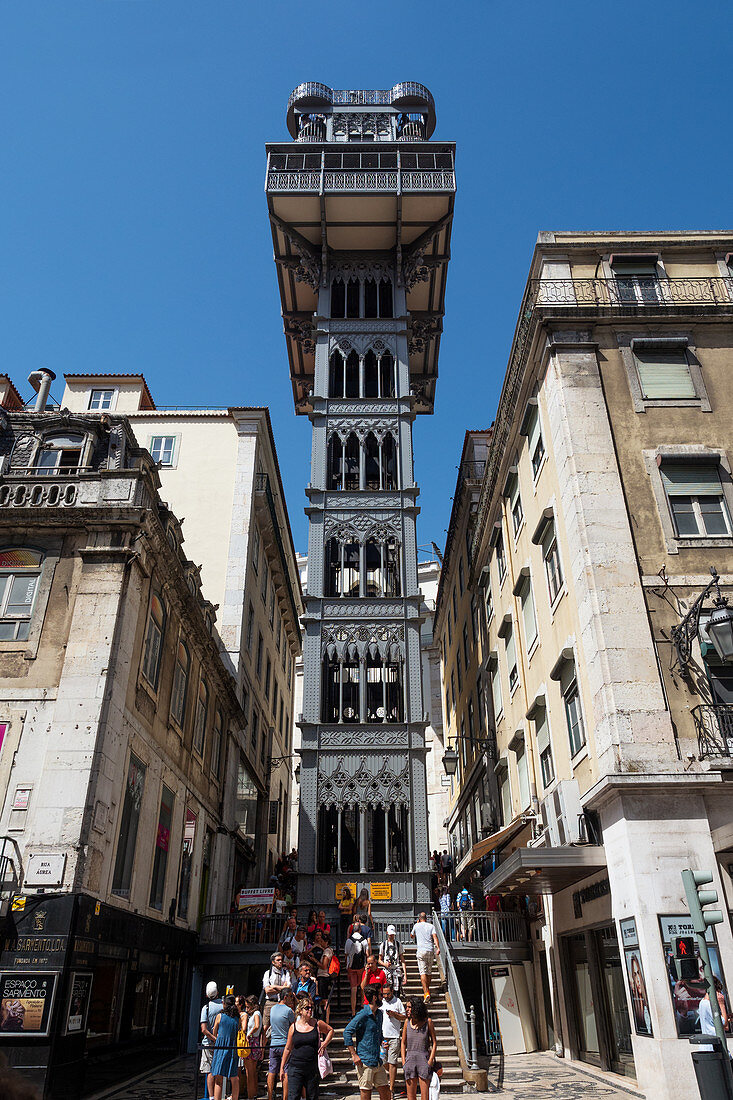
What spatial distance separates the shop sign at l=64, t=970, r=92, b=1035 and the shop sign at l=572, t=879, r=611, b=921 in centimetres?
988

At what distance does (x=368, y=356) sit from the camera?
38.1 metres

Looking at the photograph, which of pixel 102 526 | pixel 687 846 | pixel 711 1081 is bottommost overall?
pixel 711 1081

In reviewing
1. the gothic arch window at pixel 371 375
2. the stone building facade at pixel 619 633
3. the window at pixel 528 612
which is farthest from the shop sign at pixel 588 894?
the gothic arch window at pixel 371 375

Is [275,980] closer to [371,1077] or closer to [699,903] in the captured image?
[371,1077]

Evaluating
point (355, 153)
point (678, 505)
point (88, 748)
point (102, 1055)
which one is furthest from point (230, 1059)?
point (355, 153)

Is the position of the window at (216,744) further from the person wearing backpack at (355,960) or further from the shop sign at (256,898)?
the person wearing backpack at (355,960)

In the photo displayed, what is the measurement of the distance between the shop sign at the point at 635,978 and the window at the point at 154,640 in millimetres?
11695

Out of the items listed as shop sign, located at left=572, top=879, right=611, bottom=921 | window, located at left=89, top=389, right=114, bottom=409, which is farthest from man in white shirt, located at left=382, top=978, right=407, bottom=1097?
window, located at left=89, top=389, right=114, bottom=409

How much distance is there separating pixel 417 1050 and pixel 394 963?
23.5ft

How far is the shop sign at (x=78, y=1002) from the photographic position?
13961 mm

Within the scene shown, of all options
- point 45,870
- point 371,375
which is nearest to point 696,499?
point 45,870

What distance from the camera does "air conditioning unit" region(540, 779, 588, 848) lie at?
16453 mm

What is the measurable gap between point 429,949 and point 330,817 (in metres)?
10.7

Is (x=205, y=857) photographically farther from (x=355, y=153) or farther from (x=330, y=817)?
(x=355, y=153)
